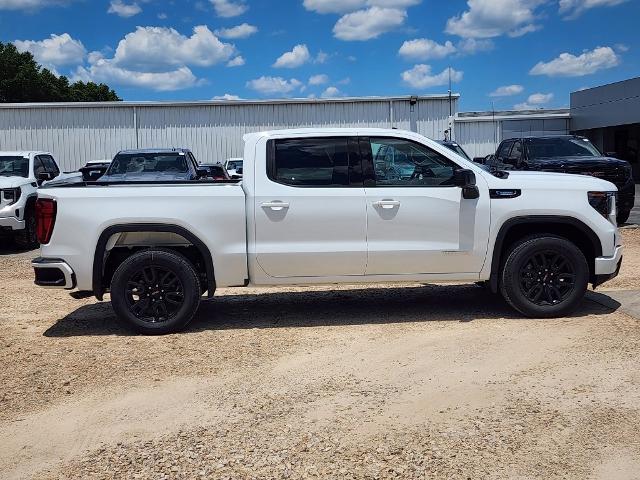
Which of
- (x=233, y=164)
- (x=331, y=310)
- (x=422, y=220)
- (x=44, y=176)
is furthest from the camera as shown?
(x=233, y=164)

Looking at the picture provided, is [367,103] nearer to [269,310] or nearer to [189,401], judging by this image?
[269,310]

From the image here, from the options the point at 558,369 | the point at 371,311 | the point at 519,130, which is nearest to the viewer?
the point at 558,369

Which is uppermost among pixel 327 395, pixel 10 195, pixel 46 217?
pixel 10 195

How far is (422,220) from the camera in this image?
6.65 m

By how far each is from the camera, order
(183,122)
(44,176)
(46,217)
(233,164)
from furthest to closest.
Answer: (183,122), (233,164), (44,176), (46,217)

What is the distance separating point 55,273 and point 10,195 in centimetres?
717

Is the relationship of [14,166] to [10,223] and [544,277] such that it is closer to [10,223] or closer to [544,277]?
[10,223]

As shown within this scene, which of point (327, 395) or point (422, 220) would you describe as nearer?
point (327, 395)

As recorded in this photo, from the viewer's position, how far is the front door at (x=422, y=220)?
261 inches

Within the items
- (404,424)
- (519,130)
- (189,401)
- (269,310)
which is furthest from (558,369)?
(519,130)

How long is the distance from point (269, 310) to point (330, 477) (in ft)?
13.5

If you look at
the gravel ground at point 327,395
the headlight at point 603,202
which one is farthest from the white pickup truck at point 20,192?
the headlight at point 603,202

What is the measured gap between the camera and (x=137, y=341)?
21.2 ft

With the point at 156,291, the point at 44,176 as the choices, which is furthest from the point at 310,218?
the point at 44,176
